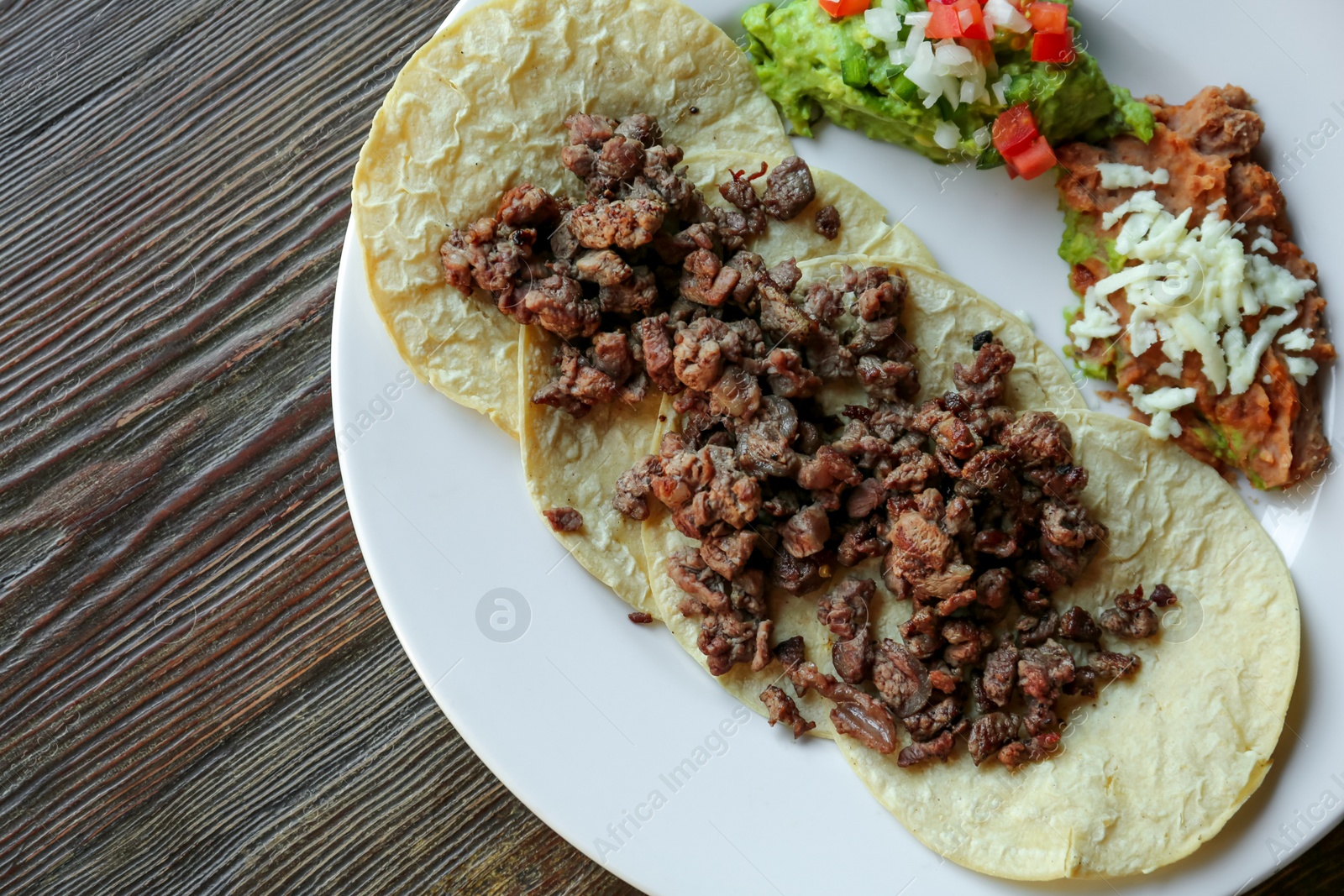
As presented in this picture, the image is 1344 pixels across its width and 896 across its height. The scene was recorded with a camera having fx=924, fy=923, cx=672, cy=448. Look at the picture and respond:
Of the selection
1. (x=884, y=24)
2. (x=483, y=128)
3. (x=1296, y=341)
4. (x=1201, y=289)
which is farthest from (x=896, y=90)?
(x=1296, y=341)

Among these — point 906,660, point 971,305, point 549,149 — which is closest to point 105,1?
point 549,149

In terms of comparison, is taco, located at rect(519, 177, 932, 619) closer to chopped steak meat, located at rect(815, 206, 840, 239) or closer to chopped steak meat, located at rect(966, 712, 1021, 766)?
chopped steak meat, located at rect(815, 206, 840, 239)

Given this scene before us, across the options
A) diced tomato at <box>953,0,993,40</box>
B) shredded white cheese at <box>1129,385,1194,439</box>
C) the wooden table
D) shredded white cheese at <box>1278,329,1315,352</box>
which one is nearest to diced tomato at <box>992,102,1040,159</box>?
diced tomato at <box>953,0,993,40</box>

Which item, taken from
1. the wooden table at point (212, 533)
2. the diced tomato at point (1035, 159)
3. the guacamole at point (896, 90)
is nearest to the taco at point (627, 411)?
the guacamole at point (896, 90)

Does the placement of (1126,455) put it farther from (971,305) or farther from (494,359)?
(494,359)

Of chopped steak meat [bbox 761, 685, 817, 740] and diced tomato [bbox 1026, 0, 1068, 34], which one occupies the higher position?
diced tomato [bbox 1026, 0, 1068, 34]
